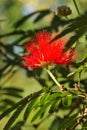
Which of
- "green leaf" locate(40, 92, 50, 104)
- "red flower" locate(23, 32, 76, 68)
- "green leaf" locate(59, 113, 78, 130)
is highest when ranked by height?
"red flower" locate(23, 32, 76, 68)

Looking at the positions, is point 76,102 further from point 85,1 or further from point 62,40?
point 85,1

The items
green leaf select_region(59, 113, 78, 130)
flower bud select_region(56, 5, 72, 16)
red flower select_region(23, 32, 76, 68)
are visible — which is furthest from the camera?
flower bud select_region(56, 5, 72, 16)

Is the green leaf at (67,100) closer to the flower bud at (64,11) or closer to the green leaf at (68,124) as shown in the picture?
the green leaf at (68,124)

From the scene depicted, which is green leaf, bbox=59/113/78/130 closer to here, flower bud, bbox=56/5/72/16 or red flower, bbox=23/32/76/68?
red flower, bbox=23/32/76/68

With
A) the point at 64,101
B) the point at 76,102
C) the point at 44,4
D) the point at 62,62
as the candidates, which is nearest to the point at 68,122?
the point at 64,101

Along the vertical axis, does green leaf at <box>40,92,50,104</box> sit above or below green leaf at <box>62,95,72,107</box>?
above

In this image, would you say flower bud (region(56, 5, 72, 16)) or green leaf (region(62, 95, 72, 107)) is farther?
flower bud (region(56, 5, 72, 16))

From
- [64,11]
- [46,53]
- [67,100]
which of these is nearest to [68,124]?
[67,100]

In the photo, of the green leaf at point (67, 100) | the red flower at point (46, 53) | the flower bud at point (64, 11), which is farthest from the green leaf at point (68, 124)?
the flower bud at point (64, 11)

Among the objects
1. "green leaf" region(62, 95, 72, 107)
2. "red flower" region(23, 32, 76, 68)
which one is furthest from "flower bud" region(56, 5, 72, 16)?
"green leaf" region(62, 95, 72, 107)
